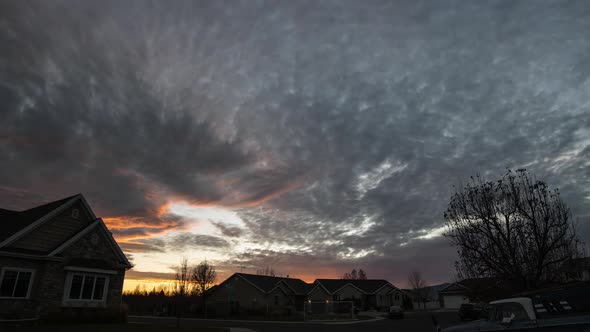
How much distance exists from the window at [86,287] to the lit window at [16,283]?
7.00ft

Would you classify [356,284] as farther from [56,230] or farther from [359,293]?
[56,230]

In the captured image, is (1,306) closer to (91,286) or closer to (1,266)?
(1,266)

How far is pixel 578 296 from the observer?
865 centimetres

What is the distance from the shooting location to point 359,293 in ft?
211

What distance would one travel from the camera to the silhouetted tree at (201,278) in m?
65.4

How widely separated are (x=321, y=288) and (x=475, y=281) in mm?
42306


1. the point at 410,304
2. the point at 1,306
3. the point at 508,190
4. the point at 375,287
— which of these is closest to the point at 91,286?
the point at 1,306

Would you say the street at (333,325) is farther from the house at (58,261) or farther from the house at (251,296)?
the house at (251,296)

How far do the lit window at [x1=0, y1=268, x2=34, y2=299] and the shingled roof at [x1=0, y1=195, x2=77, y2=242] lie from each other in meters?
2.05

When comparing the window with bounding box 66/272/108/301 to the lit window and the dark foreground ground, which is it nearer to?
the lit window

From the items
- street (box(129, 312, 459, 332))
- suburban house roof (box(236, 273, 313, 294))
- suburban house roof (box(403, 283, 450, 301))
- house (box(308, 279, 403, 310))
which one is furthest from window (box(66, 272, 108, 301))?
suburban house roof (box(403, 283, 450, 301))

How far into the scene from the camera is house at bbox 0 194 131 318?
67.2 ft

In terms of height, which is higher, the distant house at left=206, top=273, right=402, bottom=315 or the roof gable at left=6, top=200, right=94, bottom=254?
the roof gable at left=6, top=200, right=94, bottom=254

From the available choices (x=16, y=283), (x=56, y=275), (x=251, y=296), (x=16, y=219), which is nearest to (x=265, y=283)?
(x=251, y=296)
